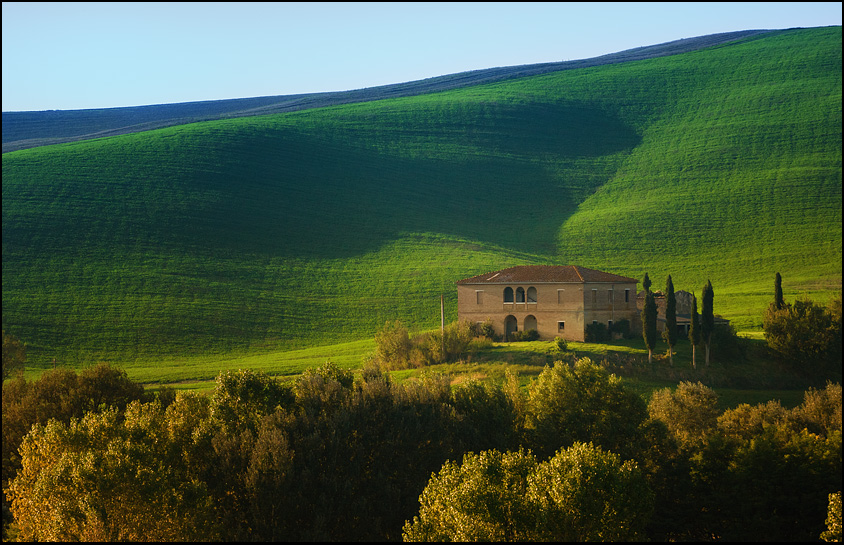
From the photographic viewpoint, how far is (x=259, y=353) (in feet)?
272

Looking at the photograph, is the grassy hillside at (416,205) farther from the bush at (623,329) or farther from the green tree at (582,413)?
the green tree at (582,413)

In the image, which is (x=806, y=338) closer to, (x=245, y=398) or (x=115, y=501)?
(x=245, y=398)

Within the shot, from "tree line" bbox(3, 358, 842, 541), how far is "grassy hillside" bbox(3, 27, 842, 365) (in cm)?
4664

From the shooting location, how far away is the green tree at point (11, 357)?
65.3 meters

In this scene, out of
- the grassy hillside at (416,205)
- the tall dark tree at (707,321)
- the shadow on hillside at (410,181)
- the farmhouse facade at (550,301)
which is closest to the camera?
the tall dark tree at (707,321)

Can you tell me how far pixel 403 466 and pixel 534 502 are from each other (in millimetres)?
8284

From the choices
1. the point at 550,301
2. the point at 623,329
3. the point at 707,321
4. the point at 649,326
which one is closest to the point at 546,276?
the point at 550,301

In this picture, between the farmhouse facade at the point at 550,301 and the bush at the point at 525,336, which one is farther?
the farmhouse facade at the point at 550,301

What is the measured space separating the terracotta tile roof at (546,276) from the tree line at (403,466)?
95.1ft

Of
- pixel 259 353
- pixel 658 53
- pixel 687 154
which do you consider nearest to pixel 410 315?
pixel 259 353

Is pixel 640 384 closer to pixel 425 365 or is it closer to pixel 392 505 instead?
pixel 425 365

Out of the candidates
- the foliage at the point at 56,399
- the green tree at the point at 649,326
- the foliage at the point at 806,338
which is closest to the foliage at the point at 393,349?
the green tree at the point at 649,326

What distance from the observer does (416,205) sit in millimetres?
127875

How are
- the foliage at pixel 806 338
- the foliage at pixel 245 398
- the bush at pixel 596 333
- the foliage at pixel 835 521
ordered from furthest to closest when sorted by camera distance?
the bush at pixel 596 333 → the foliage at pixel 806 338 → the foliage at pixel 245 398 → the foliage at pixel 835 521
